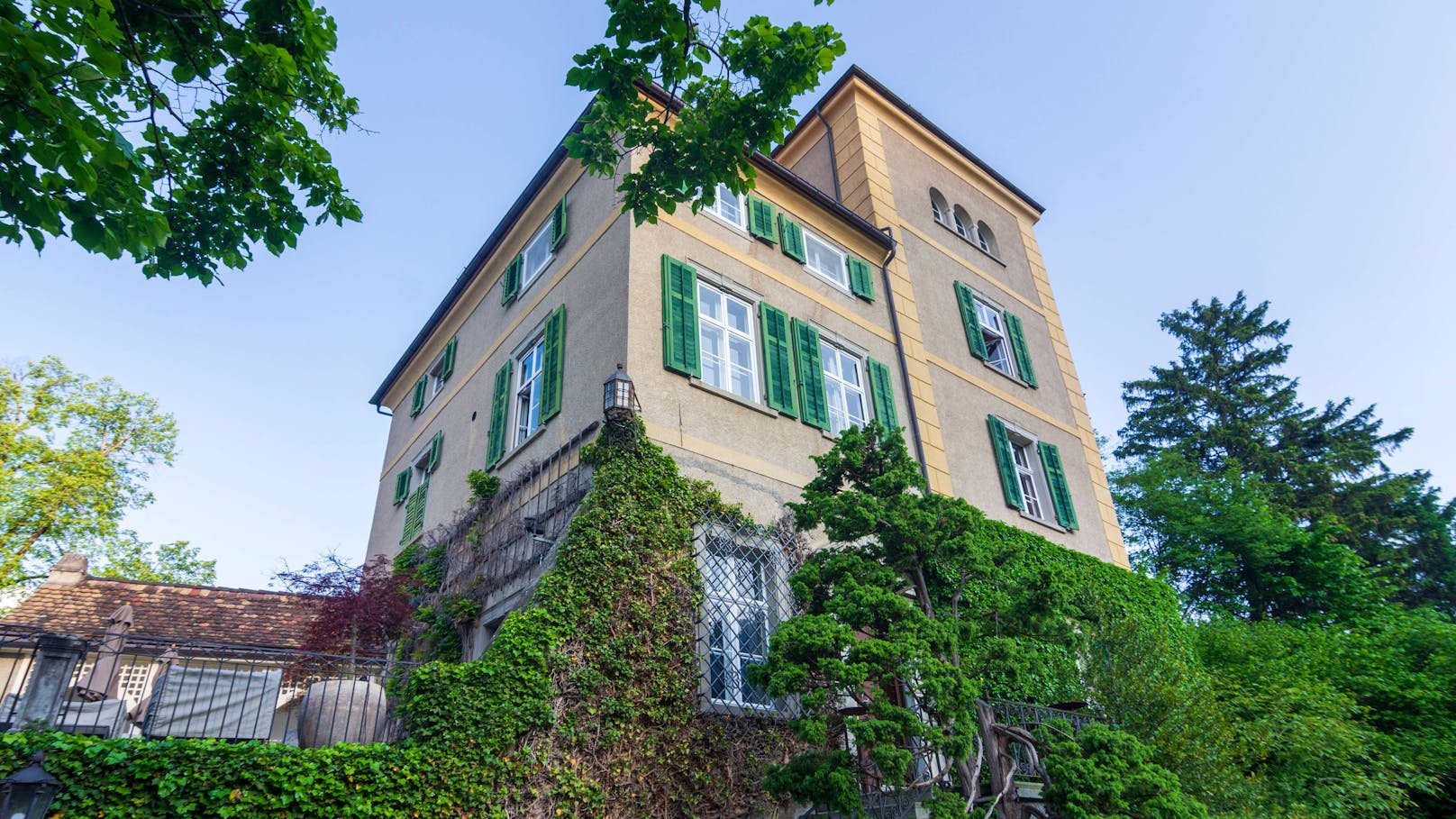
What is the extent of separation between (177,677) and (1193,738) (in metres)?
9.28

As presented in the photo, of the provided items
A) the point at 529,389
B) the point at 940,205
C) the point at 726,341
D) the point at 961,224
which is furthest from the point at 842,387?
the point at 961,224

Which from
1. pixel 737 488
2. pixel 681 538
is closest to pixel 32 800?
pixel 681 538

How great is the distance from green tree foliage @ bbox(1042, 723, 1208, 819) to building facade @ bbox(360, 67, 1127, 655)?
13.1 feet

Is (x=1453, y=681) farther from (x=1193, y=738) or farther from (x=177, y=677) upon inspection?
(x=177, y=677)

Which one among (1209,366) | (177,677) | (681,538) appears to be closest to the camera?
(177,677)

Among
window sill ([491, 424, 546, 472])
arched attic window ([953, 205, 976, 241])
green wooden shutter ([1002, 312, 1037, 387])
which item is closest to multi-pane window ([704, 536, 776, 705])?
window sill ([491, 424, 546, 472])

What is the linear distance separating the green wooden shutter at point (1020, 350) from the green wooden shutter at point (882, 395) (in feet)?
13.2

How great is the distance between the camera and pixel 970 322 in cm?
1454

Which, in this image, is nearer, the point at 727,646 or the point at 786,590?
the point at 727,646

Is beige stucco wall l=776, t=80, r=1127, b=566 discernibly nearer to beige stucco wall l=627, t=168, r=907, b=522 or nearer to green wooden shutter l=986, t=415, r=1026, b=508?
green wooden shutter l=986, t=415, r=1026, b=508

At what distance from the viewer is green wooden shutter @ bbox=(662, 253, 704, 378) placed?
30.8 ft

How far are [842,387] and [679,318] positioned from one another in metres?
2.93

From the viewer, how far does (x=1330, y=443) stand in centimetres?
2592

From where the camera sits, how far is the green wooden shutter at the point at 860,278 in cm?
1287
